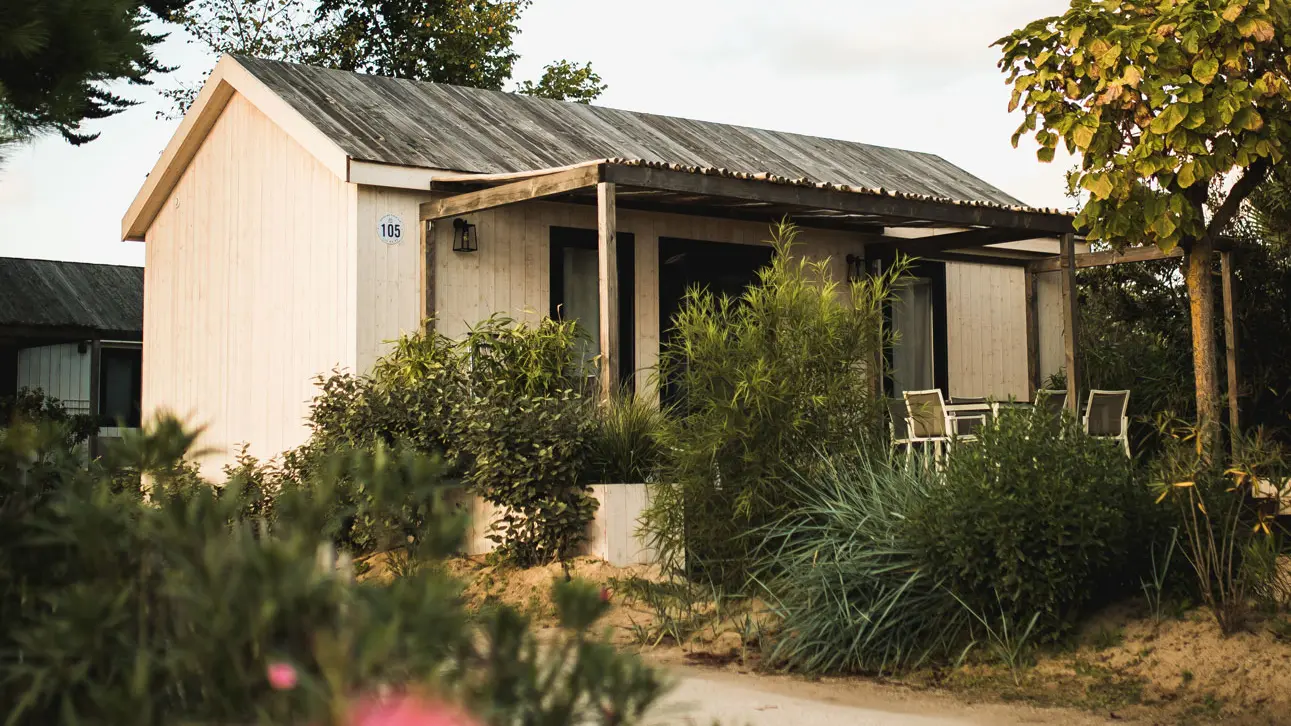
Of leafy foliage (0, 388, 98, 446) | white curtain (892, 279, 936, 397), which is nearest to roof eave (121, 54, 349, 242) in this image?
leafy foliage (0, 388, 98, 446)

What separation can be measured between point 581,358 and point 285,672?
9298 mm

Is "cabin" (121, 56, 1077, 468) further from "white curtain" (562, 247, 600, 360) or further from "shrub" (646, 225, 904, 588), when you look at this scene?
"shrub" (646, 225, 904, 588)

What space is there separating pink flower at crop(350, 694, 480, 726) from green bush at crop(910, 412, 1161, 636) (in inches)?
171

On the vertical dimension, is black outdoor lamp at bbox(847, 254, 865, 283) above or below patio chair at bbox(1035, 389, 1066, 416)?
above

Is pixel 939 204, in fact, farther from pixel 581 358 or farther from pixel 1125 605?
pixel 1125 605

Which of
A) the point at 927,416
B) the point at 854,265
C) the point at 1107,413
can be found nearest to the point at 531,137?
the point at 854,265

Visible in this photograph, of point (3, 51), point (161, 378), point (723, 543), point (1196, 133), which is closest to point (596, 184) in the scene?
point (723, 543)

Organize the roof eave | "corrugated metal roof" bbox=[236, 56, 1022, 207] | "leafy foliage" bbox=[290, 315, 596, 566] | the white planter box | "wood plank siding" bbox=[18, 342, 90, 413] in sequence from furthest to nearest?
1. "wood plank siding" bbox=[18, 342, 90, 413]
2. "corrugated metal roof" bbox=[236, 56, 1022, 207]
3. the roof eave
4. "leafy foliage" bbox=[290, 315, 596, 566]
5. the white planter box

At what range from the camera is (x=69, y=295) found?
21875 mm

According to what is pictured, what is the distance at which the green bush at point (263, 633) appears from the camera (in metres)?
1.81

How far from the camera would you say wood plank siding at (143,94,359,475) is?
10.7 meters

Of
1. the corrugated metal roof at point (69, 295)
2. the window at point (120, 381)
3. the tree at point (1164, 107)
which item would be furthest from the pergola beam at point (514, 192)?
the window at point (120, 381)

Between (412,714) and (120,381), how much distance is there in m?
22.4

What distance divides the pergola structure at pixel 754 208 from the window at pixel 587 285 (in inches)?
13.6
